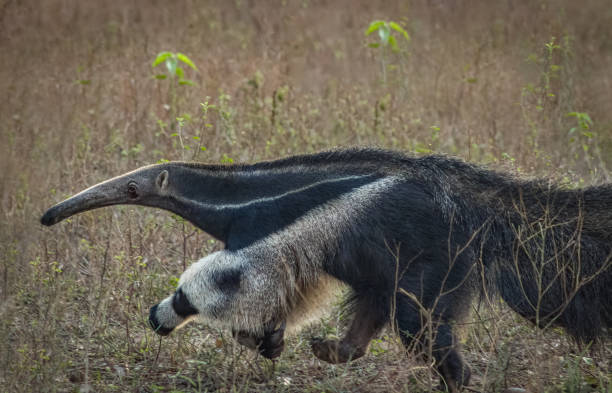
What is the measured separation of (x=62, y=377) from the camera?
186 inches

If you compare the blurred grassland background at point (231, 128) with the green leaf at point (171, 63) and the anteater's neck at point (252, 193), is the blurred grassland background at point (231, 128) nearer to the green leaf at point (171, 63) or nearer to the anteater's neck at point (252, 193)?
the green leaf at point (171, 63)

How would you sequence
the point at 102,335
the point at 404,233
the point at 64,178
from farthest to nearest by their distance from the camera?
the point at 64,178, the point at 102,335, the point at 404,233

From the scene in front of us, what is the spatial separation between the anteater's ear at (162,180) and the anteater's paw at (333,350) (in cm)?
142

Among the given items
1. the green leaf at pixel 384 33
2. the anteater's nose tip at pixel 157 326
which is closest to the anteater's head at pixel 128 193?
the anteater's nose tip at pixel 157 326

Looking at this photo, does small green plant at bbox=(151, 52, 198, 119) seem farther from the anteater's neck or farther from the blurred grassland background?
the anteater's neck

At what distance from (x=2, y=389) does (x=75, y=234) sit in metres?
3.11

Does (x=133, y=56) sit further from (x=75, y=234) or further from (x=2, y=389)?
(x=2, y=389)

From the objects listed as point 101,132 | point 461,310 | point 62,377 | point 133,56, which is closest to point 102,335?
point 62,377

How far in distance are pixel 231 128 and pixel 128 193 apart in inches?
100

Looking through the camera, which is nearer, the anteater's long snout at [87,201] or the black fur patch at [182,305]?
the black fur patch at [182,305]

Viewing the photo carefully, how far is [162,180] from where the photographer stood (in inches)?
192

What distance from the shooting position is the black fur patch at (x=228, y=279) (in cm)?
444

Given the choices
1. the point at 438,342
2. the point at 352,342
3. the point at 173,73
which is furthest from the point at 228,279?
the point at 173,73

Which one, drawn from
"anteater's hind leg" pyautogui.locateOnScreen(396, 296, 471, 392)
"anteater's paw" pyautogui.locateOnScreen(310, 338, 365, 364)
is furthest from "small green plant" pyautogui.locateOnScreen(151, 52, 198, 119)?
"anteater's hind leg" pyautogui.locateOnScreen(396, 296, 471, 392)
